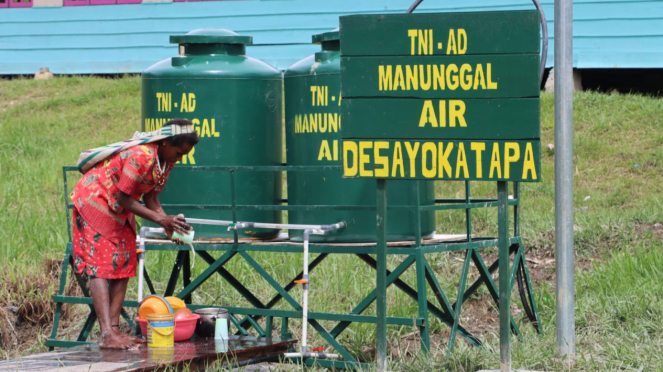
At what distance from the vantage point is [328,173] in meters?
5.57

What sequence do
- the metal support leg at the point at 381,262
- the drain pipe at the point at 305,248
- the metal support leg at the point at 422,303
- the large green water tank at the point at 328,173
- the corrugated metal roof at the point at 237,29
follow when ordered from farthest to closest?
the corrugated metal roof at the point at 237,29 → the large green water tank at the point at 328,173 → the drain pipe at the point at 305,248 → the metal support leg at the point at 422,303 → the metal support leg at the point at 381,262

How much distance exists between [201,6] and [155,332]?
32.0 ft

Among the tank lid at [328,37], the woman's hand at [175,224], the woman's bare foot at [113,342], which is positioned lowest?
the woman's bare foot at [113,342]

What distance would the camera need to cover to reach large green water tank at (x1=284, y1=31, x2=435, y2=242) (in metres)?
Answer: 5.50

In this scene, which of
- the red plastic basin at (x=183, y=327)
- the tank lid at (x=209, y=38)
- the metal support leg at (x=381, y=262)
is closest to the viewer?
the metal support leg at (x=381, y=262)

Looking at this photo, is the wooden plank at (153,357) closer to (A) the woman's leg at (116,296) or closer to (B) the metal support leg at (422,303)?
(A) the woman's leg at (116,296)

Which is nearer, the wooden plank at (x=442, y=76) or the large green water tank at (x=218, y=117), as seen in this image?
the wooden plank at (x=442, y=76)

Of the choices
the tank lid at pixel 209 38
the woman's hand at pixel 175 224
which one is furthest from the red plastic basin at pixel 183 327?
the tank lid at pixel 209 38

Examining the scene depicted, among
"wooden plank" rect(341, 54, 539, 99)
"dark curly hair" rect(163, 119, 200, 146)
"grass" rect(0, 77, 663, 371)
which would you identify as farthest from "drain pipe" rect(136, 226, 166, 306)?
"wooden plank" rect(341, 54, 539, 99)

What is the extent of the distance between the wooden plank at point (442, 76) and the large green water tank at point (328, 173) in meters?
0.78

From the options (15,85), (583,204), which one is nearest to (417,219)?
(583,204)

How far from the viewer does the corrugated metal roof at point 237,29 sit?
12.0 meters

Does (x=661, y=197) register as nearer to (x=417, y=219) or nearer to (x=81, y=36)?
(x=417, y=219)

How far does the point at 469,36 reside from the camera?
457 centimetres
